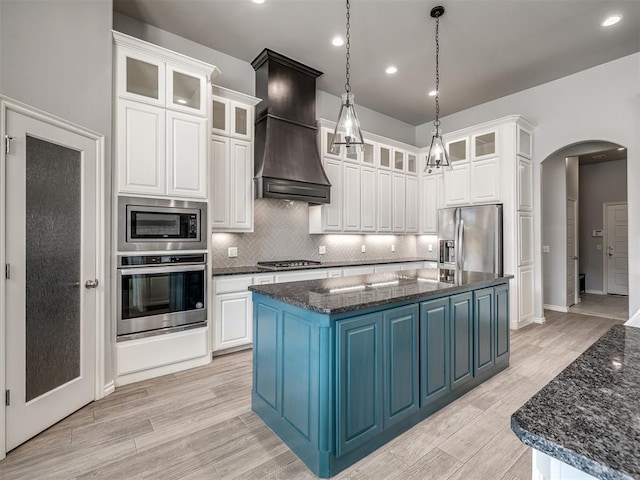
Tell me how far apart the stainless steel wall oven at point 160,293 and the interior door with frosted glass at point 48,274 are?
0.92 feet

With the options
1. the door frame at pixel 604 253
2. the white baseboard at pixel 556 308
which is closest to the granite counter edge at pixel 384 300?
the white baseboard at pixel 556 308

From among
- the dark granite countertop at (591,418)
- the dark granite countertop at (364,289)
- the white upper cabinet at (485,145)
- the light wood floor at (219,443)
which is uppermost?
the white upper cabinet at (485,145)

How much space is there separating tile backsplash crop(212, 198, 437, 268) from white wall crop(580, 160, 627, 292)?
18.7 ft

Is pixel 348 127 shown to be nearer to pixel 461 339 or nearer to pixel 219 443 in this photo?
pixel 461 339

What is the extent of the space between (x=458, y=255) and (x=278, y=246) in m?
2.79

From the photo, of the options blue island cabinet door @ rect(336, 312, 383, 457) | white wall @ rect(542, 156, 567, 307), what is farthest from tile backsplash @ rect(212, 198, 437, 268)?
white wall @ rect(542, 156, 567, 307)

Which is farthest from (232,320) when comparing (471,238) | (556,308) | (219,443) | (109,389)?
(556,308)

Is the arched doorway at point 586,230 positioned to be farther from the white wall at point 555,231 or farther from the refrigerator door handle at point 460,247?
the refrigerator door handle at point 460,247

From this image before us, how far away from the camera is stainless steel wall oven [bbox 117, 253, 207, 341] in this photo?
2.90 meters

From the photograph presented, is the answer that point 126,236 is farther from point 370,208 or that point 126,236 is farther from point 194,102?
point 370,208

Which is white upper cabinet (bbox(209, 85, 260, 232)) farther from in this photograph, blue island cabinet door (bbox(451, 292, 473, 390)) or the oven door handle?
blue island cabinet door (bbox(451, 292, 473, 390))

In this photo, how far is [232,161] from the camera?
383 centimetres

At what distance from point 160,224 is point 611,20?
202 inches

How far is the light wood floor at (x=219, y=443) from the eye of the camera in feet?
6.06
